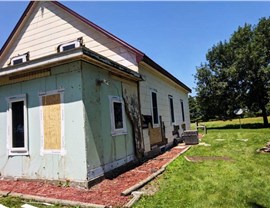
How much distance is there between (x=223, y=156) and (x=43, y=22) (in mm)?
10169

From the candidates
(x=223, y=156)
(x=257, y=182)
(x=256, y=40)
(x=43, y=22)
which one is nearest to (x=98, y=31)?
(x=43, y=22)

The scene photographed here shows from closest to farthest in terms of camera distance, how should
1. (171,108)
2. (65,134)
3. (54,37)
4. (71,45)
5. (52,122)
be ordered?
(65,134), (52,122), (71,45), (54,37), (171,108)

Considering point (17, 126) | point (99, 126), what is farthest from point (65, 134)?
point (17, 126)

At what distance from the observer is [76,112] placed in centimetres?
612

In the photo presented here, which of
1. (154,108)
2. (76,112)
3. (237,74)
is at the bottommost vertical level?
(76,112)

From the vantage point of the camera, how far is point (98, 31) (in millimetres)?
9844

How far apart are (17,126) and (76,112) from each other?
2426mm

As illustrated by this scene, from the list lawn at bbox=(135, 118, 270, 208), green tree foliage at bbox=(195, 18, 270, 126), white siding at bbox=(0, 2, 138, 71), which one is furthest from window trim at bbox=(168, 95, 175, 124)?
green tree foliage at bbox=(195, 18, 270, 126)

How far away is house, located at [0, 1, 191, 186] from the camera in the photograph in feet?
20.1

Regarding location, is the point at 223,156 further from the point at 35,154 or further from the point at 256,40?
the point at 256,40

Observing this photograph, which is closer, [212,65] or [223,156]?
[223,156]

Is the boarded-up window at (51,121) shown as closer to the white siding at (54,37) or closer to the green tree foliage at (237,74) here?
the white siding at (54,37)

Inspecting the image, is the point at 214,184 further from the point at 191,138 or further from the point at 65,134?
the point at 191,138

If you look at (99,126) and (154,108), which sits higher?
(154,108)
